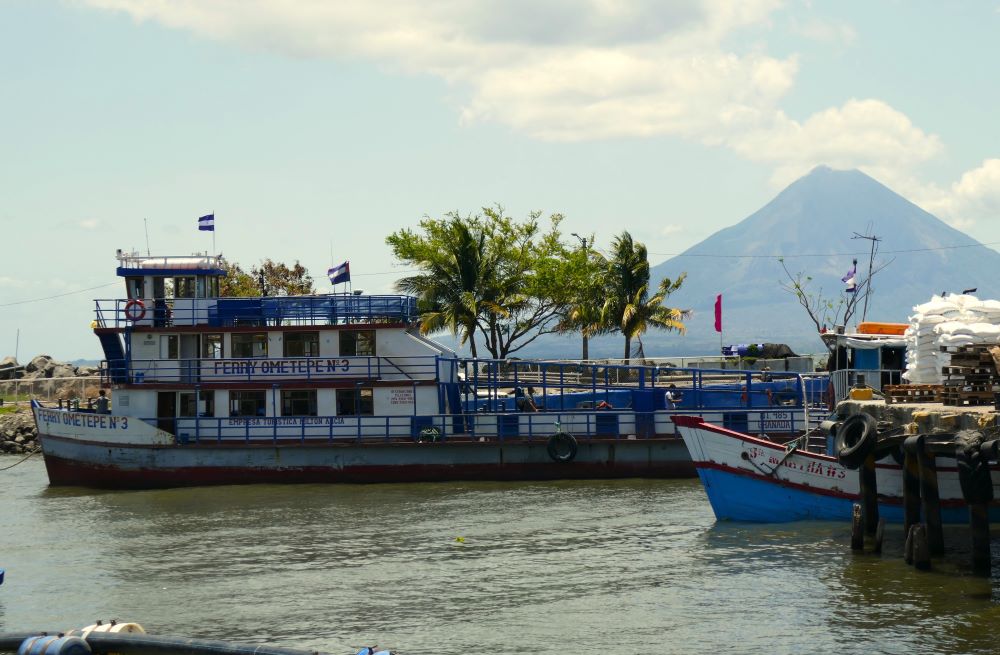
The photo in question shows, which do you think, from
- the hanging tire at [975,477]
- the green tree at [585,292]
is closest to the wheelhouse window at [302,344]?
the hanging tire at [975,477]

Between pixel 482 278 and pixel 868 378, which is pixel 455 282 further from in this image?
Answer: pixel 868 378

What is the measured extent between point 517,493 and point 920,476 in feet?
46.3

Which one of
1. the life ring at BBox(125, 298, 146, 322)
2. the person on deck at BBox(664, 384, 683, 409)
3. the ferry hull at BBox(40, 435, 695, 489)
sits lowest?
the ferry hull at BBox(40, 435, 695, 489)

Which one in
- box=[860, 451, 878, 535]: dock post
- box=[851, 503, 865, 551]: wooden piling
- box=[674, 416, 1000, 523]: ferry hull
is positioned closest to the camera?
box=[851, 503, 865, 551]: wooden piling

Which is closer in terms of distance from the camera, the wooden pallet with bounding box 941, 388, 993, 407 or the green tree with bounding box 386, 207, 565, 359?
the wooden pallet with bounding box 941, 388, 993, 407

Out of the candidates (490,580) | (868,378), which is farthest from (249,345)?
(868,378)

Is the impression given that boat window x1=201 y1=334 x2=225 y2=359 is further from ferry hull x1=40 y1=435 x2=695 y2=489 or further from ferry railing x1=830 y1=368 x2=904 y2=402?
ferry railing x1=830 y1=368 x2=904 y2=402

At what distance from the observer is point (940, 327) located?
27.0 metres

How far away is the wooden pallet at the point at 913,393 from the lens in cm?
2553

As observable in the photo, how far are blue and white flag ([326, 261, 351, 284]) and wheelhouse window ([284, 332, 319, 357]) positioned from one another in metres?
2.42

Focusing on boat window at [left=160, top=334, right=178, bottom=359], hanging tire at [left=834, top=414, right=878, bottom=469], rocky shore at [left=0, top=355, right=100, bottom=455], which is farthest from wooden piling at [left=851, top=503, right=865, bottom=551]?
rocky shore at [left=0, top=355, right=100, bottom=455]

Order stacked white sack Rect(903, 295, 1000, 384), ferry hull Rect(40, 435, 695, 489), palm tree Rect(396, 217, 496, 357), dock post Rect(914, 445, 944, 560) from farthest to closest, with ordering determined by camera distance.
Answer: palm tree Rect(396, 217, 496, 357), ferry hull Rect(40, 435, 695, 489), stacked white sack Rect(903, 295, 1000, 384), dock post Rect(914, 445, 944, 560)

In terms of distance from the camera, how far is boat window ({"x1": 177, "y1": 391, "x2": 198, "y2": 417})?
128 ft

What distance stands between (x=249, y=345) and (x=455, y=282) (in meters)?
22.3
